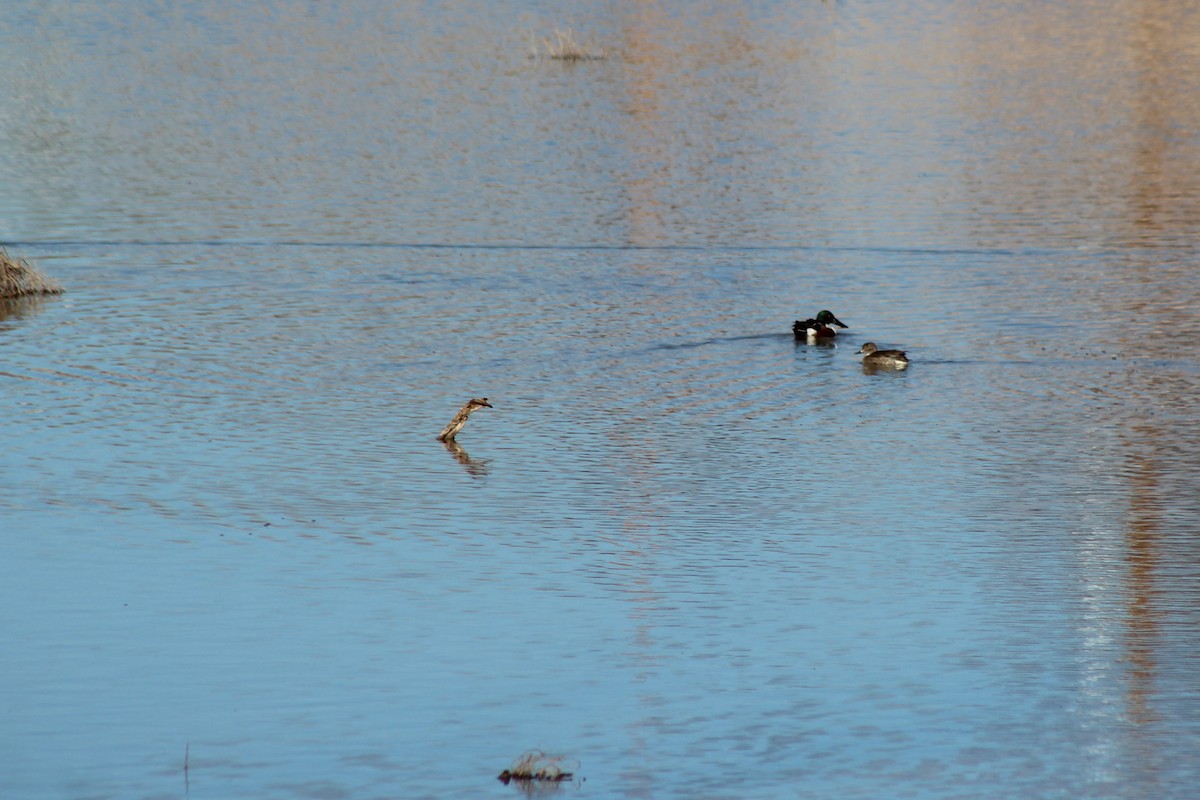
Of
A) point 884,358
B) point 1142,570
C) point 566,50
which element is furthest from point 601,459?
point 566,50

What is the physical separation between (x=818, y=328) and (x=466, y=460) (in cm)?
536

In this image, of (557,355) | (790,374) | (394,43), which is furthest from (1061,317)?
(394,43)

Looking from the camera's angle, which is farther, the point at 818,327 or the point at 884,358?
the point at 818,327

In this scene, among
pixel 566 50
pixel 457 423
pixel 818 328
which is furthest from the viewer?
pixel 566 50

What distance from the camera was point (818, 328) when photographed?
17281 mm

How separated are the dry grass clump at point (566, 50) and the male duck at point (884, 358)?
1075 inches

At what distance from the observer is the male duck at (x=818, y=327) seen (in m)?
17.3

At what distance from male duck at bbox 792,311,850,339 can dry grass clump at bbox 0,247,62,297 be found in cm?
769

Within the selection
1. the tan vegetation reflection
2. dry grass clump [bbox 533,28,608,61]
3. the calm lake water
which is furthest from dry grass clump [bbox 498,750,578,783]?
dry grass clump [bbox 533,28,608,61]

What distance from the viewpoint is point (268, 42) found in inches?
1827

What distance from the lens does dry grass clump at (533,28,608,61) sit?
42.9 meters

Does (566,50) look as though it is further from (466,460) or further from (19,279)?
(466,460)

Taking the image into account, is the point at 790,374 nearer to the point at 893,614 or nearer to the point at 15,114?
the point at 893,614

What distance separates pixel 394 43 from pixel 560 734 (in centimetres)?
3980
